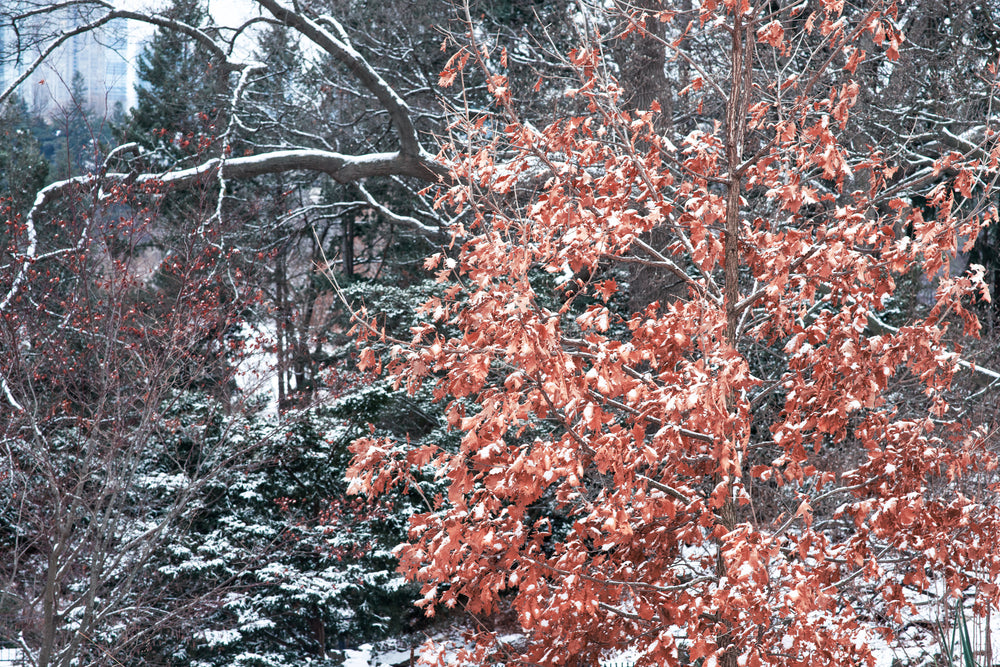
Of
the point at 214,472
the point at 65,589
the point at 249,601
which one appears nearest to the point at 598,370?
the point at 214,472

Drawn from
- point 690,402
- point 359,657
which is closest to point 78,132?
point 359,657

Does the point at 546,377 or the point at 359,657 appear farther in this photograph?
the point at 359,657

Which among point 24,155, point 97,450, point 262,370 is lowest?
point 262,370

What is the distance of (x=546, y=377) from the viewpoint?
325 cm

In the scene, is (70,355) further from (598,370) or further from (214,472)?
(598,370)

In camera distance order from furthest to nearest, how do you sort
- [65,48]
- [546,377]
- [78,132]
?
[78,132]
[65,48]
[546,377]

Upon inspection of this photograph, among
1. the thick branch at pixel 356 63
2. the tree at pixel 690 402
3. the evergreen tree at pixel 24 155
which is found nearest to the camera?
the tree at pixel 690 402

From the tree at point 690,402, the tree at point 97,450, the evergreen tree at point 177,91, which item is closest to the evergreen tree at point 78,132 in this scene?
the tree at point 97,450

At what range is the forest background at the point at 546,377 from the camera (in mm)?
3477

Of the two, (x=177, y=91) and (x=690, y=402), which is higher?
(x=177, y=91)

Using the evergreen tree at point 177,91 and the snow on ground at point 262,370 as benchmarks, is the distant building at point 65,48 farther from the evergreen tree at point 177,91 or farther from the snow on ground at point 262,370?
the snow on ground at point 262,370

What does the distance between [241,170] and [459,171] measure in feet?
24.9

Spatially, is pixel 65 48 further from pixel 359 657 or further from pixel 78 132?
pixel 359 657

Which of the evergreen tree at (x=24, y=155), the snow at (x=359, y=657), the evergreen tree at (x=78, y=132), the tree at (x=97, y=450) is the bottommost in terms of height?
the snow at (x=359, y=657)
